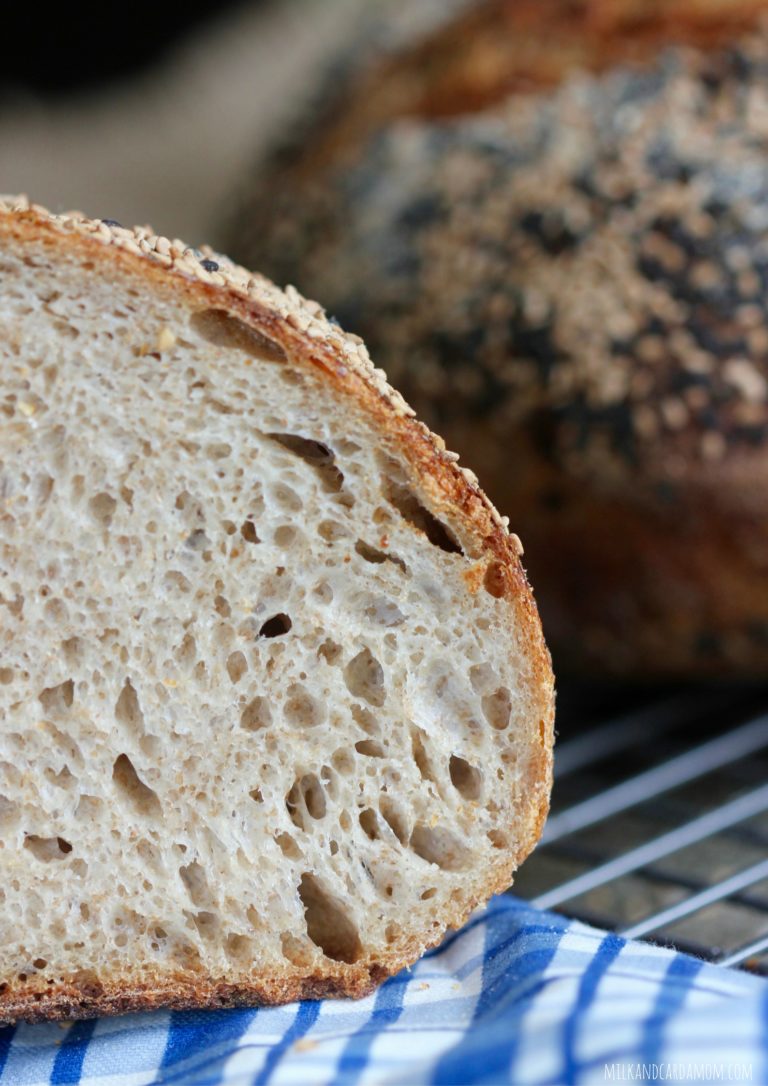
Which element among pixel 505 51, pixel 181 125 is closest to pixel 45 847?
pixel 505 51

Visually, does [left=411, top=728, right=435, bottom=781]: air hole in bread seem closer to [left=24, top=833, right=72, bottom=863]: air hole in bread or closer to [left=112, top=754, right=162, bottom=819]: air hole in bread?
[left=112, top=754, right=162, bottom=819]: air hole in bread

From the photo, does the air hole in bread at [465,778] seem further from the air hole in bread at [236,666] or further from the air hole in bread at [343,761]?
the air hole in bread at [236,666]

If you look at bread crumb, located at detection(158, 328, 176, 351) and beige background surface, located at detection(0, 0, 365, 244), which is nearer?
bread crumb, located at detection(158, 328, 176, 351)

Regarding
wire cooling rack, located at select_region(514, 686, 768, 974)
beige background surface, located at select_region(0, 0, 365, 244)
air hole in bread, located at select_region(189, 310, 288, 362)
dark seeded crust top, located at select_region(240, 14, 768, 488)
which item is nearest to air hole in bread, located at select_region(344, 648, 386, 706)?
air hole in bread, located at select_region(189, 310, 288, 362)

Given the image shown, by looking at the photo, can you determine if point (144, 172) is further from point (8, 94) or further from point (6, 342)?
point (6, 342)

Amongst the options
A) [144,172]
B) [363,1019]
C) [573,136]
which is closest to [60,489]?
[363,1019]

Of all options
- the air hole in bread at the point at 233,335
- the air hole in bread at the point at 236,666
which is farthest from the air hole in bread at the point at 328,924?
the air hole in bread at the point at 233,335
